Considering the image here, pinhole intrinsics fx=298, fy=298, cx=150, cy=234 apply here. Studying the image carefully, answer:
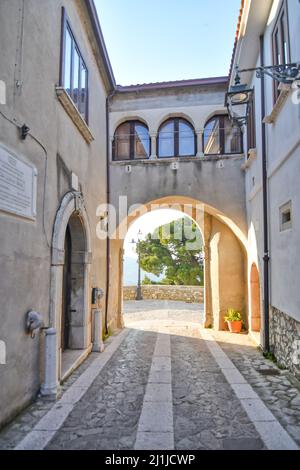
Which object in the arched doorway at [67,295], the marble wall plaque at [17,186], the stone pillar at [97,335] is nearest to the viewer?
the marble wall plaque at [17,186]

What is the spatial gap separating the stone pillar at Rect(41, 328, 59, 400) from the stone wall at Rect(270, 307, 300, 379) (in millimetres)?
3903

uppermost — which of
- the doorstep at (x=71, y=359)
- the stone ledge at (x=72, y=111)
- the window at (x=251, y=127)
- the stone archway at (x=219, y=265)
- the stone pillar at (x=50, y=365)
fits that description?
the window at (x=251, y=127)

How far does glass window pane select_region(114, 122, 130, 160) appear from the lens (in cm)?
978

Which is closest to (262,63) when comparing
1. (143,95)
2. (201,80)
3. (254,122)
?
(254,122)

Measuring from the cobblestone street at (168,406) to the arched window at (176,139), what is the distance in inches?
233

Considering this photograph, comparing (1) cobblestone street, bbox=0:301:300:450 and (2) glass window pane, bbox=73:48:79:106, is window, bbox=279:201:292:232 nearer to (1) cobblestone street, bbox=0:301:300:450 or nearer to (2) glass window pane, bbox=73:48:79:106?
(1) cobblestone street, bbox=0:301:300:450

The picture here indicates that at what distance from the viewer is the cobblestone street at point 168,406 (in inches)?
131

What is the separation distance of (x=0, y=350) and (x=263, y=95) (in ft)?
22.9

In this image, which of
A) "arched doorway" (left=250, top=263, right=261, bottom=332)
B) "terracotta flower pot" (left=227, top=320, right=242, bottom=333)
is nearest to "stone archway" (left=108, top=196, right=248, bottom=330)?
"terracotta flower pot" (left=227, top=320, right=242, bottom=333)

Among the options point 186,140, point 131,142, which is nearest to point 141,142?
point 131,142

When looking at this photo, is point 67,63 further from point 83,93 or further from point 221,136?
point 221,136

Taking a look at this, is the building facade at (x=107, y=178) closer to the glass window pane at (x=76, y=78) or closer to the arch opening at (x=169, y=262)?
the glass window pane at (x=76, y=78)

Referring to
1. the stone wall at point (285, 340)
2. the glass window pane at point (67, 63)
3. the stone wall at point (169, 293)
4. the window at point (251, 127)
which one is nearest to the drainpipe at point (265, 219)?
the stone wall at point (285, 340)

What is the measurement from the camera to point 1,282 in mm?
3424
